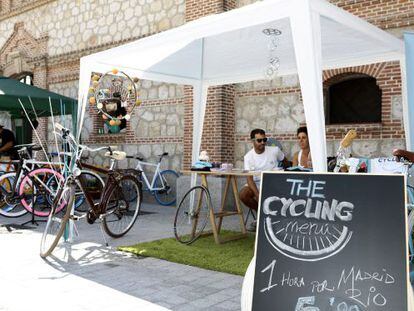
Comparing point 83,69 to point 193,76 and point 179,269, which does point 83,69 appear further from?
point 179,269

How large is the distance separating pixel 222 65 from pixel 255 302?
504 centimetres

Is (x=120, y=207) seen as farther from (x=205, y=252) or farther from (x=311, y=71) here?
(x=311, y=71)

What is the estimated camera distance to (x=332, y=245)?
2.65 meters

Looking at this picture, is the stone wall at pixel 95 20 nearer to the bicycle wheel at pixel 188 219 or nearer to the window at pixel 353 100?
the window at pixel 353 100

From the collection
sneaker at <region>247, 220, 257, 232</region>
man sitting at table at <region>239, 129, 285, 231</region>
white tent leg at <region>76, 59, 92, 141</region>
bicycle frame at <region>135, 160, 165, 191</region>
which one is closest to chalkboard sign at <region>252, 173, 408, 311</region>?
man sitting at table at <region>239, 129, 285, 231</region>

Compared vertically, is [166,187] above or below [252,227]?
above

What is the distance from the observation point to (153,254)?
514 cm

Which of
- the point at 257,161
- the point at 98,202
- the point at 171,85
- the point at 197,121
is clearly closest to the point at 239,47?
the point at 197,121

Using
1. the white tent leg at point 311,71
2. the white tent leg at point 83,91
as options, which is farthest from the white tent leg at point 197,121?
the white tent leg at point 311,71

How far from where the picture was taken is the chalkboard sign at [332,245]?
2.44m

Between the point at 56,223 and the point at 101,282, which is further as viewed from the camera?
the point at 56,223

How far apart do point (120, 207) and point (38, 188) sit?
2001mm

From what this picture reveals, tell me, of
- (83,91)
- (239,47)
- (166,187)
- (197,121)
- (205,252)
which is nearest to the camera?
(205,252)

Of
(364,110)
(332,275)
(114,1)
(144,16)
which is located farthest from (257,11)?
(114,1)
